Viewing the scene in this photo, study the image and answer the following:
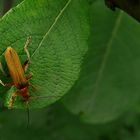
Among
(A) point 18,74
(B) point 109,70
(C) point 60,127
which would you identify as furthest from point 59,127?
(A) point 18,74

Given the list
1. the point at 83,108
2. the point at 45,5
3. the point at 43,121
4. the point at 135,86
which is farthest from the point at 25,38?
the point at 43,121

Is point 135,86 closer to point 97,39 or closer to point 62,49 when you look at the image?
point 97,39

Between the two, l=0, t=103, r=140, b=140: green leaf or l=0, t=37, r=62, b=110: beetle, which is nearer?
l=0, t=37, r=62, b=110: beetle

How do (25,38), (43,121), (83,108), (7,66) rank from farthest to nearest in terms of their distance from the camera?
1. (43,121)
2. (83,108)
3. (7,66)
4. (25,38)

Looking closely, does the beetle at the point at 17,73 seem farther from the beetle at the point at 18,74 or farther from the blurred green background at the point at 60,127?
the blurred green background at the point at 60,127

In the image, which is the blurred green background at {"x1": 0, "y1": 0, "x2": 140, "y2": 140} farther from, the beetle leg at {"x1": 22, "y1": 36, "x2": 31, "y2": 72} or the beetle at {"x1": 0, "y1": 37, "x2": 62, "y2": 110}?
the beetle leg at {"x1": 22, "y1": 36, "x2": 31, "y2": 72}

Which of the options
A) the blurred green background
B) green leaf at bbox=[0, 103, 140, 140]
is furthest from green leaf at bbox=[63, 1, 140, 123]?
green leaf at bbox=[0, 103, 140, 140]

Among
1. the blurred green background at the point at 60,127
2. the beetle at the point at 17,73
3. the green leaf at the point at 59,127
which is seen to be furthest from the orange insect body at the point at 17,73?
the green leaf at the point at 59,127
